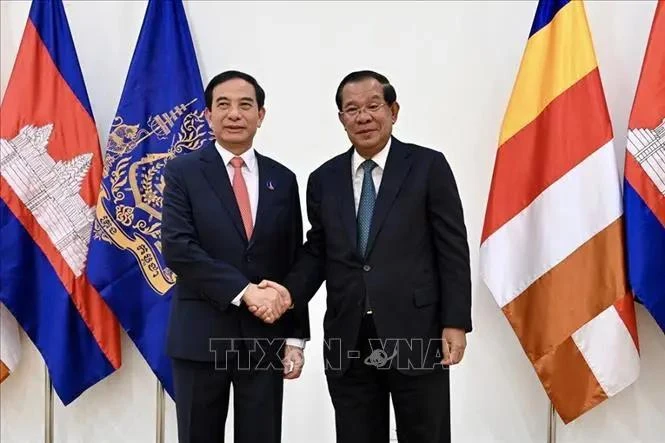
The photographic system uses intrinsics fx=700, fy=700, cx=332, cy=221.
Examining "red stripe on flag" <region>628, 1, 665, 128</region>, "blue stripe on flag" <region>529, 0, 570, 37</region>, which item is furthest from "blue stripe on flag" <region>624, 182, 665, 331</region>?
"blue stripe on flag" <region>529, 0, 570, 37</region>

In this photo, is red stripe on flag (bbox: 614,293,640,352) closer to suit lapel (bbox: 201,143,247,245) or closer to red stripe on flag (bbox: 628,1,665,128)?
red stripe on flag (bbox: 628,1,665,128)

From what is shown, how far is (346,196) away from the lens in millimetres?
1917

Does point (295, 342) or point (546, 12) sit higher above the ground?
point (546, 12)

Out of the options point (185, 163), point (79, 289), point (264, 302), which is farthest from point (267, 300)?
point (79, 289)

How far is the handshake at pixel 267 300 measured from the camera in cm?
177

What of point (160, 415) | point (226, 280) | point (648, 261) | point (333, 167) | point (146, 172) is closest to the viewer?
point (226, 280)

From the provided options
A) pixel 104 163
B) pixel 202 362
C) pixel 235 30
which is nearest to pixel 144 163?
pixel 104 163

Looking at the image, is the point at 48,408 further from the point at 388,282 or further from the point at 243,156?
the point at 388,282

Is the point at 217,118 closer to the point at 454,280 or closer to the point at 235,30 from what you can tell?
the point at 454,280

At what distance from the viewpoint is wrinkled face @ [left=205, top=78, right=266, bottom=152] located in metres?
1.89

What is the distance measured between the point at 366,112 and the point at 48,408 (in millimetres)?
1918

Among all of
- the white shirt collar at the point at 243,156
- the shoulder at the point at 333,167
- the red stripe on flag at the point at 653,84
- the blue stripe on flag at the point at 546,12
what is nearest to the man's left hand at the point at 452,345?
the shoulder at the point at 333,167

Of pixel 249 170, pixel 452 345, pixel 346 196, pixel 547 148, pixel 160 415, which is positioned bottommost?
pixel 452 345

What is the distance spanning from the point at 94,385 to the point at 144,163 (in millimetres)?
968
